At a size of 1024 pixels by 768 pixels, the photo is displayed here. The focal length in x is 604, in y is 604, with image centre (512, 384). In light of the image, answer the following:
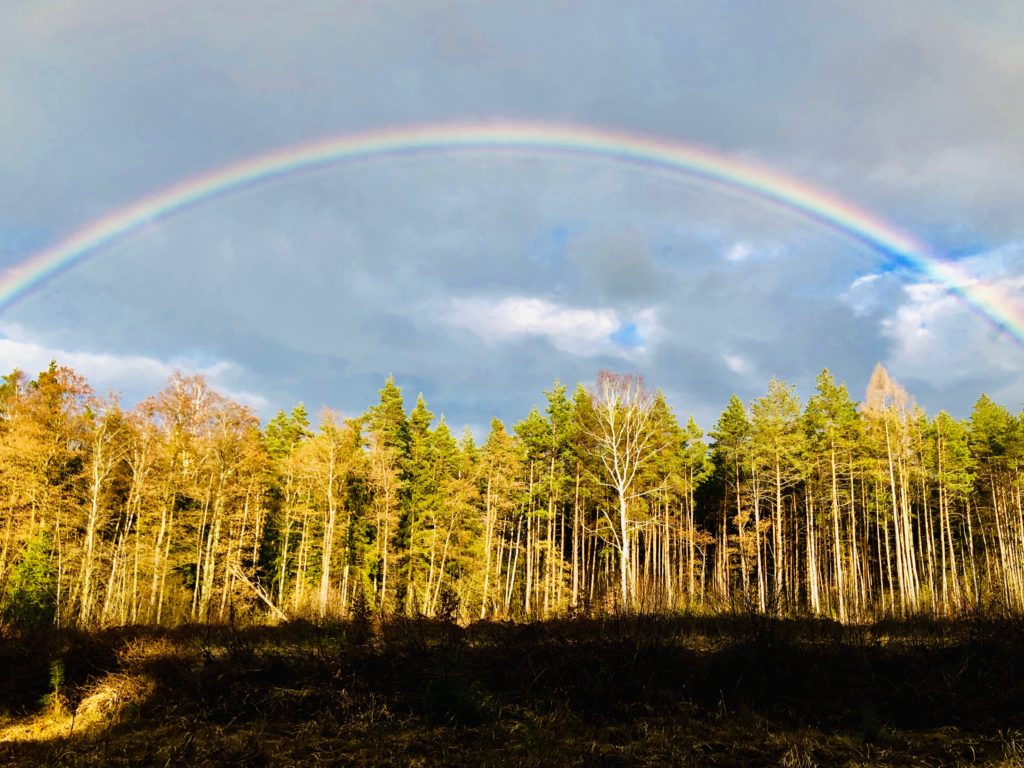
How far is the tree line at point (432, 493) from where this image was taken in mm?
28891

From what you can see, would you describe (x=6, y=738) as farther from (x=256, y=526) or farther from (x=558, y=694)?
(x=256, y=526)

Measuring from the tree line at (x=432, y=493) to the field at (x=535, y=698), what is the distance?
8.57 metres

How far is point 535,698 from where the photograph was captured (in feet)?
28.5

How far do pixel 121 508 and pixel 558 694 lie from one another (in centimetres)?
3316

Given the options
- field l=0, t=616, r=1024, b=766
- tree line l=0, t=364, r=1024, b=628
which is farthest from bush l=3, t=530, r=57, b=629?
field l=0, t=616, r=1024, b=766

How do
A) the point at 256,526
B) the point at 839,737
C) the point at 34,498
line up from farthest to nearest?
the point at 256,526 < the point at 34,498 < the point at 839,737

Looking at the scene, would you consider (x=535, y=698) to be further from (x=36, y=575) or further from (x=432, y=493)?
(x=432, y=493)

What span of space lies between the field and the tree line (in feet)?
28.1

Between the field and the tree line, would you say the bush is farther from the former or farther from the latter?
the field

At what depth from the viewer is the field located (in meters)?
6.95

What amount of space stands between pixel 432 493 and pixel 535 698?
31.8m

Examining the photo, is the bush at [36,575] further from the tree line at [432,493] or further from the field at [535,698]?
the field at [535,698]

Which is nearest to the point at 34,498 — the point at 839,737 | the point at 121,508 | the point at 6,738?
the point at 121,508

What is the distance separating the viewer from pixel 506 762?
6.52m
